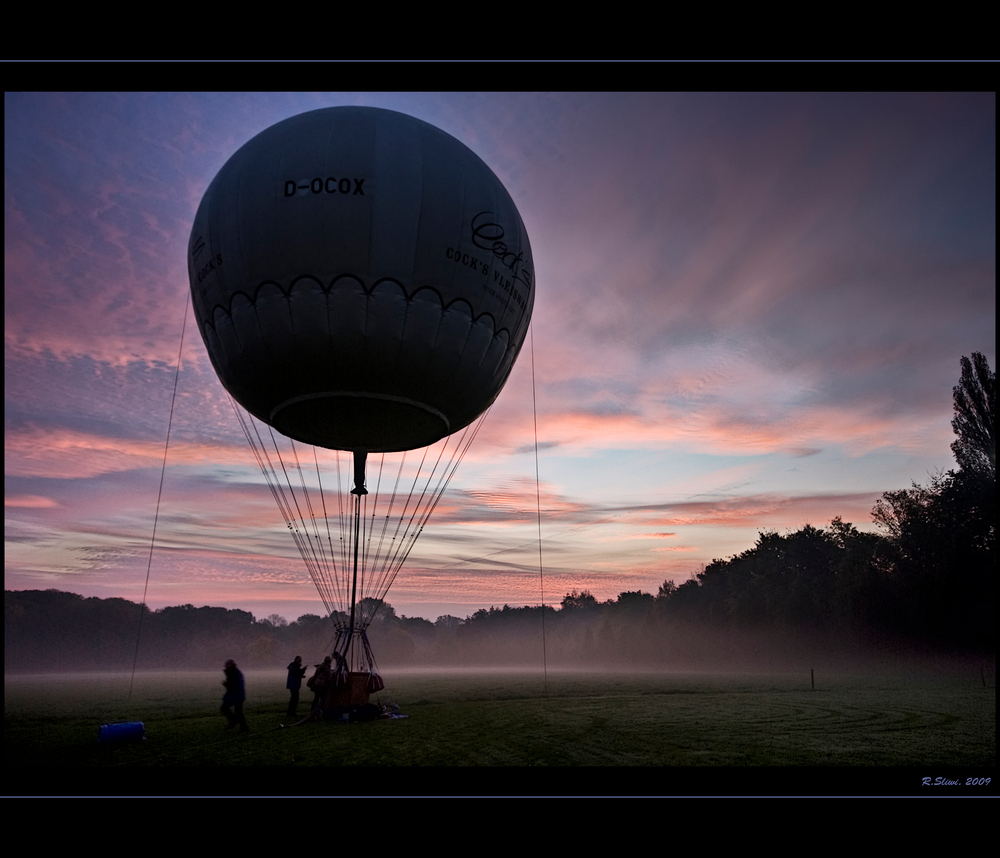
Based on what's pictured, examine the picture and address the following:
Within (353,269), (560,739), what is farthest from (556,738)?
(353,269)

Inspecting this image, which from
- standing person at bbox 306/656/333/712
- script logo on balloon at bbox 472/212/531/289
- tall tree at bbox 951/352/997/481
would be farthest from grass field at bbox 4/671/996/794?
tall tree at bbox 951/352/997/481

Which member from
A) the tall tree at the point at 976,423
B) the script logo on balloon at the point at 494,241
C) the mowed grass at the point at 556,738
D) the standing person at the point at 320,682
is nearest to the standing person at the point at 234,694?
the mowed grass at the point at 556,738

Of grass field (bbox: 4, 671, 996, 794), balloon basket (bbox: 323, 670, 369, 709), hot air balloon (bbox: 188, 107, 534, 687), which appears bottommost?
grass field (bbox: 4, 671, 996, 794)

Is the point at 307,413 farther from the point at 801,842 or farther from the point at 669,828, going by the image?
the point at 801,842

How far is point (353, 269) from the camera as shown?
1063 centimetres

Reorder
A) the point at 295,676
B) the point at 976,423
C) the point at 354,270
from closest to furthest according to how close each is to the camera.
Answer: the point at 354,270
the point at 295,676
the point at 976,423

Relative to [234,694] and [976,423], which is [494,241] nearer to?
[234,694]

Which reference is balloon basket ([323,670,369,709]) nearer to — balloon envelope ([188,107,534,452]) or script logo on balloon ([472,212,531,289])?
balloon envelope ([188,107,534,452])

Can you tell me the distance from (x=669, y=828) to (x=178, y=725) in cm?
1144

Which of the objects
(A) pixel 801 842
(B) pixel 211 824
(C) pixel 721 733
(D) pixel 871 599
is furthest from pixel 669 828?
(D) pixel 871 599

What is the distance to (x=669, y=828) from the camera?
6.40m

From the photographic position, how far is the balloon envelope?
10.6m

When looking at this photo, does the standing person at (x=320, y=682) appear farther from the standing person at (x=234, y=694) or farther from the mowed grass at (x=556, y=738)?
the standing person at (x=234, y=694)

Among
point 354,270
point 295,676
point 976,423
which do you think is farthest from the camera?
point 976,423
